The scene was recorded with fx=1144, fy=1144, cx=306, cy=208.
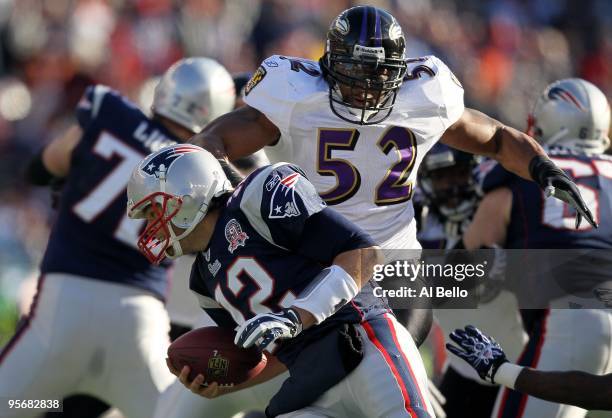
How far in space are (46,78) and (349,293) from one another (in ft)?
29.8

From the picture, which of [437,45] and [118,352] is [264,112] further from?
[437,45]

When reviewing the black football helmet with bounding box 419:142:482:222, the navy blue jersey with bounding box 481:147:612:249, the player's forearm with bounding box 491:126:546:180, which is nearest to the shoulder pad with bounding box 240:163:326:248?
the player's forearm with bounding box 491:126:546:180

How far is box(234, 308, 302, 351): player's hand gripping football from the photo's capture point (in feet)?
10.5

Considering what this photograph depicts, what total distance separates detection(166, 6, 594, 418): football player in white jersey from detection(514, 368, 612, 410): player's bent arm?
23.1 inches

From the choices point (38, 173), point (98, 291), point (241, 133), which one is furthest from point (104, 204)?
point (241, 133)

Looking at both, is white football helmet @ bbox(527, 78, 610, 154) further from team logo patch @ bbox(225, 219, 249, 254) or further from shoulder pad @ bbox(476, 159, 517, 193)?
team logo patch @ bbox(225, 219, 249, 254)

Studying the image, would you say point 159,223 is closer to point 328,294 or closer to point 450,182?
point 328,294

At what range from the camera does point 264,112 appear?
169 inches

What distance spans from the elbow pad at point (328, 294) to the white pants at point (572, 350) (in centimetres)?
159

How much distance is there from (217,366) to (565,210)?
6.58 feet

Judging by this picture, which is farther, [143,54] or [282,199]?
[143,54]

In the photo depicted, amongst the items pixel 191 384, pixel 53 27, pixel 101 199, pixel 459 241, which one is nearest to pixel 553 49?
pixel 53 27

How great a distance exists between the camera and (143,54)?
40.4 feet

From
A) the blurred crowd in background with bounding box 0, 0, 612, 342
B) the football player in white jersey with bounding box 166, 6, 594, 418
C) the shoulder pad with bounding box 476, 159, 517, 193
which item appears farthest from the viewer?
the blurred crowd in background with bounding box 0, 0, 612, 342
